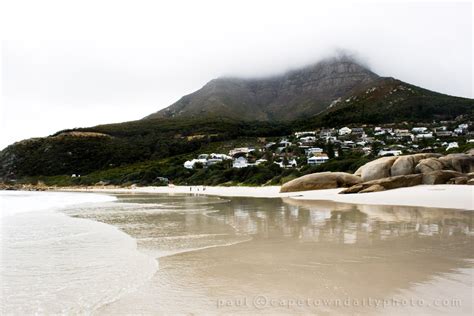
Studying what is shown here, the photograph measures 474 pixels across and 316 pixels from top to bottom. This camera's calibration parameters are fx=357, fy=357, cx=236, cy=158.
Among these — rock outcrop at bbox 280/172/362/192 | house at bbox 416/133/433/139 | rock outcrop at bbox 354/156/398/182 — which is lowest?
rock outcrop at bbox 280/172/362/192

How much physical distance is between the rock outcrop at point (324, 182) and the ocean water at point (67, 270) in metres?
22.1

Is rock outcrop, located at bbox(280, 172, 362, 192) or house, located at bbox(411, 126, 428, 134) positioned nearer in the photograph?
rock outcrop, located at bbox(280, 172, 362, 192)

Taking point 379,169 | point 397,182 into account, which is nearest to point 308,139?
point 379,169

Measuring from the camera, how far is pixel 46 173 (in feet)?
324

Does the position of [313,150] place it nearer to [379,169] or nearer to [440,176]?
[379,169]

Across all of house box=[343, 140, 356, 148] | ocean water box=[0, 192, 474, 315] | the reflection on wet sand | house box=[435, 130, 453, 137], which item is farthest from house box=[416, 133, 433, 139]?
ocean water box=[0, 192, 474, 315]

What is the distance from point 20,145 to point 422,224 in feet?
391

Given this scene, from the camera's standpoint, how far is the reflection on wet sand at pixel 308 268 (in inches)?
188

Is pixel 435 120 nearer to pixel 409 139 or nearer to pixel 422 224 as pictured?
pixel 409 139

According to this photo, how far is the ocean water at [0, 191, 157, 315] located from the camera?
5012 mm

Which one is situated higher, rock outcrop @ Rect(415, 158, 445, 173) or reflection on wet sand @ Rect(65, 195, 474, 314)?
rock outcrop @ Rect(415, 158, 445, 173)

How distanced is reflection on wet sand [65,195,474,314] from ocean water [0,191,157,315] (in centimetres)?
43

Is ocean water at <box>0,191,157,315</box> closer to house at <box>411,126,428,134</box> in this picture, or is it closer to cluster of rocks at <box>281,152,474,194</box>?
cluster of rocks at <box>281,152,474,194</box>

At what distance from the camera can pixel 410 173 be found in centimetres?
2548
